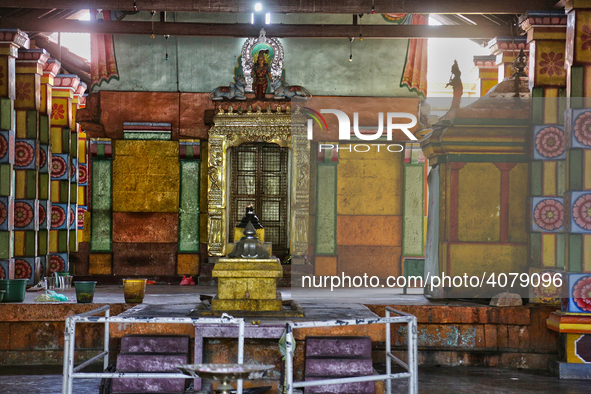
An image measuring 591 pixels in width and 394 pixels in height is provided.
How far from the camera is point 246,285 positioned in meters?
6.66

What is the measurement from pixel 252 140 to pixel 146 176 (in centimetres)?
221

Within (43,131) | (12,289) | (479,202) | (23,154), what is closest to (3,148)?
(23,154)

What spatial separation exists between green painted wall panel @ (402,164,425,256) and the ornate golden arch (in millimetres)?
1973

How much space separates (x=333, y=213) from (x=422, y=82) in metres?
3.16

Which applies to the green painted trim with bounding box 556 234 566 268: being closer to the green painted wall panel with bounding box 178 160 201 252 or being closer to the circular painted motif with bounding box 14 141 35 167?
the green painted wall panel with bounding box 178 160 201 252

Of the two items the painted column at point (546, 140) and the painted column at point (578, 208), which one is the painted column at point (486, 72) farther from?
the painted column at point (578, 208)

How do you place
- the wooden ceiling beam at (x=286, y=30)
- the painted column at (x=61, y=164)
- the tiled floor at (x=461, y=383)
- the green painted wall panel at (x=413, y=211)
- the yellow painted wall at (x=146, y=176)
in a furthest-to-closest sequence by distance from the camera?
the painted column at (x=61, y=164)
the green painted wall panel at (x=413, y=211)
the yellow painted wall at (x=146, y=176)
the wooden ceiling beam at (x=286, y=30)
the tiled floor at (x=461, y=383)

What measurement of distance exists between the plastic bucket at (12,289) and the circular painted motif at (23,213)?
5.55 metres

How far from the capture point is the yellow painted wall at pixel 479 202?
30.3ft

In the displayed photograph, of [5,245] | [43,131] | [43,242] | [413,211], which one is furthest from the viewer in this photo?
[43,131]

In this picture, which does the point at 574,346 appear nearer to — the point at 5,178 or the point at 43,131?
the point at 5,178

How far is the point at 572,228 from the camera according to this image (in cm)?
774

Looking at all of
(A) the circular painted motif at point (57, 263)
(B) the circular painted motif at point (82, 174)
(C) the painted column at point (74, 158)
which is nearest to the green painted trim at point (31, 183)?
(A) the circular painted motif at point (57, 263)

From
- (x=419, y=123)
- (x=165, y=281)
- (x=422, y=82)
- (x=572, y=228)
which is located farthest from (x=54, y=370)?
(x=422, y=82)
